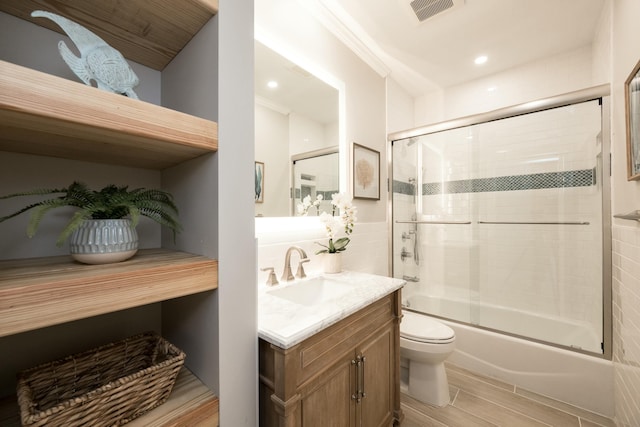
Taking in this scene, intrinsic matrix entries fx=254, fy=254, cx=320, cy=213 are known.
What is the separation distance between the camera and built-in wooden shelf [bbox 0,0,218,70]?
0.71 metres

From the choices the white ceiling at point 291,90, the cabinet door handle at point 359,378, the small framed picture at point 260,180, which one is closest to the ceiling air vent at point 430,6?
the white ceiling at point 291,90

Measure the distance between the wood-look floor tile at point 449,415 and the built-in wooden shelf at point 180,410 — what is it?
149cm

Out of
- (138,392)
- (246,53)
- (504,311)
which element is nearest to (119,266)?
(138,392)

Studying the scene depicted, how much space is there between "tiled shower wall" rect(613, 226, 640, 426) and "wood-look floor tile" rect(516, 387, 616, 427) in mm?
89

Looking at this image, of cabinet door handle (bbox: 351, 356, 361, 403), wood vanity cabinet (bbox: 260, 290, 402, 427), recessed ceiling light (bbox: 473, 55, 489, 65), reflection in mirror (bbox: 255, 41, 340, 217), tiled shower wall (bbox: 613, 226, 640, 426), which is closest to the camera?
wood vanity cabinet (bbox: 260, 290, 402, 427)

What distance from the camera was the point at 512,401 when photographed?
5.71 feet

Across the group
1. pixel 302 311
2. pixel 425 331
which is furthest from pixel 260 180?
pixel 425 331

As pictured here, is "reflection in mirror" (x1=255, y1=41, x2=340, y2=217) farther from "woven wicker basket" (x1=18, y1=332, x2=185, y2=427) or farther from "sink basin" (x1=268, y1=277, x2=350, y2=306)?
"woven wicker basket" (x1=18, y1=332, x2=185, y2=427)

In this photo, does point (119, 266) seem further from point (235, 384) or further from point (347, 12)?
point (347, 12)

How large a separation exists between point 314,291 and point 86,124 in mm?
1258

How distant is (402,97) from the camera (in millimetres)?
2865

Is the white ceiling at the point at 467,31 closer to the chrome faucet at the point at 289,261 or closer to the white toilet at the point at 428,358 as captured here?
the chrome faucet at the point at 289,261

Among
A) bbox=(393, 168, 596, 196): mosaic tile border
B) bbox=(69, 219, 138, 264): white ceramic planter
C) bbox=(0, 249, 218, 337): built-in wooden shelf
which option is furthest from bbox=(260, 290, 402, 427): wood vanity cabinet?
bbox=(393, 168, 596, 196): mosaic tile border

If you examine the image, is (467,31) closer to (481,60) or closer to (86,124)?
(481,60)
